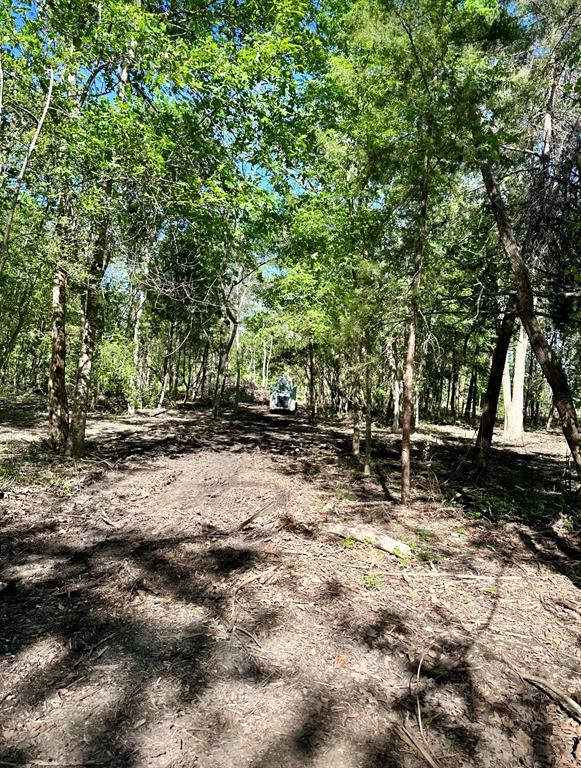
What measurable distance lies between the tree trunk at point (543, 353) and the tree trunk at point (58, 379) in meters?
8.95

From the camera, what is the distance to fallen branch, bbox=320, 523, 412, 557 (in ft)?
18.7

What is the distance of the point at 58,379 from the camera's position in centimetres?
995

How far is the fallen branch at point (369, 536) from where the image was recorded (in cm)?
571

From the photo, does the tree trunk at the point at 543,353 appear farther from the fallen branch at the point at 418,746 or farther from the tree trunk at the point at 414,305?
the fallen branch at the point at 418,746

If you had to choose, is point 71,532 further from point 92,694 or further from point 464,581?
point 464,581

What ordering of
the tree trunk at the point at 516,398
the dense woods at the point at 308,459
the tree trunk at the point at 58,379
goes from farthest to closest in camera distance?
the tree trunk at the point at 516,398
the tree trunk at the point at 58,379
the dense woods at the point at 308,459

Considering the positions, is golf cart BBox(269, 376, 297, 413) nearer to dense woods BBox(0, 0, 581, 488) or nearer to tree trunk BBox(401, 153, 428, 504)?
dense woods BBox(0, 0, 581, 488)

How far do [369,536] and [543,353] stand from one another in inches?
140

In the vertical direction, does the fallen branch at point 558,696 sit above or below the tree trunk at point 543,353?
below

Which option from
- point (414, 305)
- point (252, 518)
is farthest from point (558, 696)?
point (414, 305)

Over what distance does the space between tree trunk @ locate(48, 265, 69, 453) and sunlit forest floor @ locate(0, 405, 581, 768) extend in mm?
1869

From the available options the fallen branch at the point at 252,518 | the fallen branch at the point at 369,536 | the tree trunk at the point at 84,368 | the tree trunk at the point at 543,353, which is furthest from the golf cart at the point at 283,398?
the tree trunk at the point at 543,353

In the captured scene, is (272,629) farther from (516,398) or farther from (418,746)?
(516,398)

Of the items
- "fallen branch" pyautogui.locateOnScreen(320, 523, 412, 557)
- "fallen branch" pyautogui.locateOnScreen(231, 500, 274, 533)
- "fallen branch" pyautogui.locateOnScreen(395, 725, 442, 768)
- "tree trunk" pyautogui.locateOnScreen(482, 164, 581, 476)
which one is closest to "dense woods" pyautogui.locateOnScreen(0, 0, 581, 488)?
"tree trunk" pyautogui.locateOnScreen(482, 164, 581, 476)
